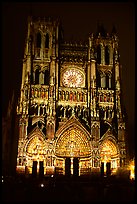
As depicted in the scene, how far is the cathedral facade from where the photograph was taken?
35125mm

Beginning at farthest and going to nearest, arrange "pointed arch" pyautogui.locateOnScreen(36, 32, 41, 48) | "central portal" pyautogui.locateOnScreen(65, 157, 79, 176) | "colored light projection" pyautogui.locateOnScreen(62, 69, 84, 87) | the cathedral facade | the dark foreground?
"pointed arch" pyautogui.locateOnScreen(36, 32, 41, 48) → "colored light projection" pyautogui.locateOnScreen(62, 69, 84, 87) → the cathedral facade → "central portal" pyautogui.locateOnScreen(65, 157, 79, 176) → the dark foreground

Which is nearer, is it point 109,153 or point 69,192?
point 69,192

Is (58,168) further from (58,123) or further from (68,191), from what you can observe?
(68,191)

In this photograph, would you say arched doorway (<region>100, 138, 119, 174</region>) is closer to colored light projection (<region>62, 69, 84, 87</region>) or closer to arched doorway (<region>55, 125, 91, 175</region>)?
arched doorway (<region>55, 125, 91, 175</region>)

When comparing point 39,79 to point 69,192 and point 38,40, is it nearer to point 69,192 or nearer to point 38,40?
point 38,40

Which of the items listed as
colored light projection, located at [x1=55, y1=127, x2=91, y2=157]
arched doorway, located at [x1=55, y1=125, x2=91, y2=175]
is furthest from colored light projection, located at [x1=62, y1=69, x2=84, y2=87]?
colored light projection, located at [x1=55, y1=127, x2=91, y2=157]

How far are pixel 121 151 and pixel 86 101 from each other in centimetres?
696

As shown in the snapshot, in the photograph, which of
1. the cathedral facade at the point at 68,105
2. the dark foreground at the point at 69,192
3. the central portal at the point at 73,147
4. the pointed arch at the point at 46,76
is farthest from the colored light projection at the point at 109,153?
the dark foreground at the point at 69,192

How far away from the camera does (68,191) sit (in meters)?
15.0

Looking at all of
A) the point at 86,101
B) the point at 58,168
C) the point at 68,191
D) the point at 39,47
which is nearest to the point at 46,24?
the point at 39,47

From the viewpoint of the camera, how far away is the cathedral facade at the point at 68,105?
1383 inches

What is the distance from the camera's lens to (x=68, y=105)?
37.7m

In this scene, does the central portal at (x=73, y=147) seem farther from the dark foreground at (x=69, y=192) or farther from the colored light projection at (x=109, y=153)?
the dark foreground at (x=69, y=192)

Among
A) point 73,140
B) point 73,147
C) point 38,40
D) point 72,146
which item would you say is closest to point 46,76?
point 38,40
